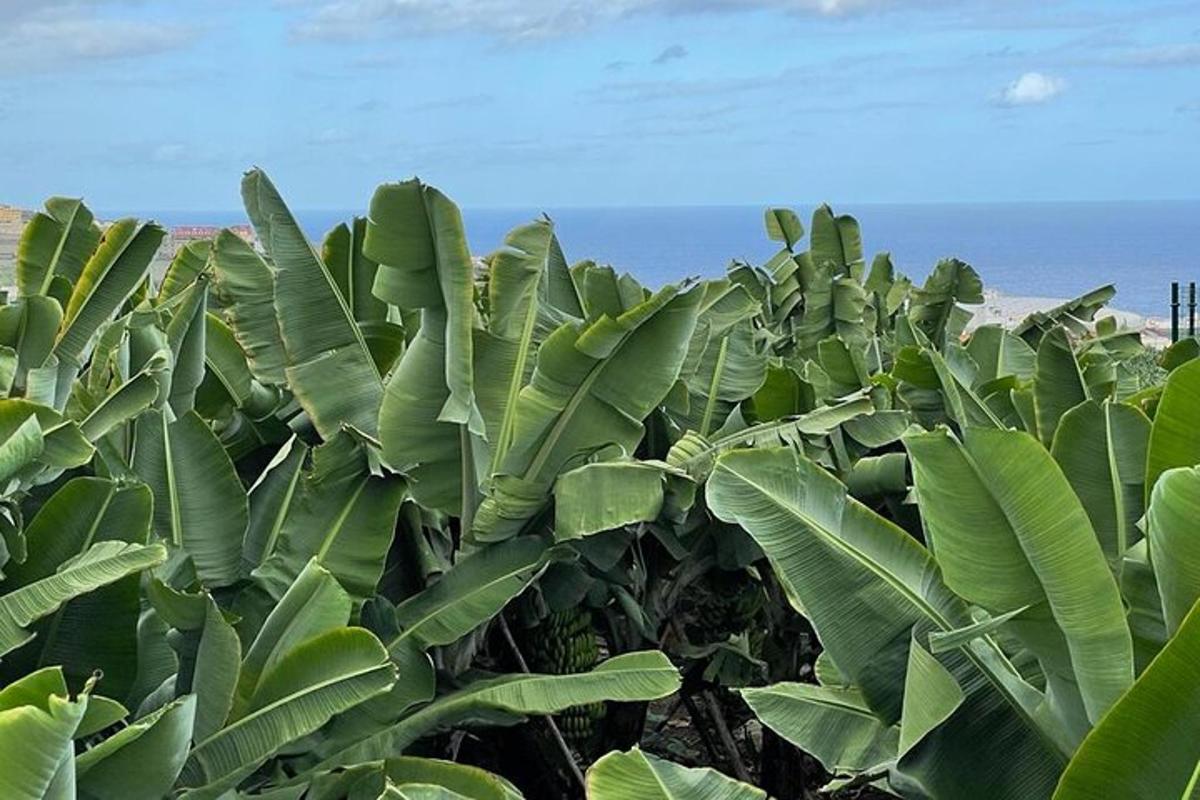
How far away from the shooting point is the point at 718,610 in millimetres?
4270

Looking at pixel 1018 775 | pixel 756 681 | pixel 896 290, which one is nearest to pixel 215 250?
pixel 756 681

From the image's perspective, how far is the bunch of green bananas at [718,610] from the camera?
4.22m

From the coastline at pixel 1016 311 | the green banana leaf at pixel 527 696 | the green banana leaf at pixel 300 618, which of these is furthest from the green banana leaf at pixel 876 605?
the coastline at pixel 1016 311

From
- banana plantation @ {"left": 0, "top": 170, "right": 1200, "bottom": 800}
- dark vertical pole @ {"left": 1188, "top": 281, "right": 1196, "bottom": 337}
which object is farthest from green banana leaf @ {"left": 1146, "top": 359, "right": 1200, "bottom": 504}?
dark vertical pole @ {"left": 1188, "top": 281, "right": 1196, "bottom": 337}

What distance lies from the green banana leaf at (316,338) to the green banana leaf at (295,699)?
968 mm

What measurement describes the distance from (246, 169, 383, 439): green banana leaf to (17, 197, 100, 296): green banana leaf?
1126mm

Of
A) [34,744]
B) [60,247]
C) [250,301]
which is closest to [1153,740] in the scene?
[34,744]

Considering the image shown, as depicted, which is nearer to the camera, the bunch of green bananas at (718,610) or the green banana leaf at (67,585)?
the green banana leaf at (67,585)

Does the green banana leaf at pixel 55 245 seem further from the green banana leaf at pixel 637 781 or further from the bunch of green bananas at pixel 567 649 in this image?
the green banana leaf at pixel 637 781

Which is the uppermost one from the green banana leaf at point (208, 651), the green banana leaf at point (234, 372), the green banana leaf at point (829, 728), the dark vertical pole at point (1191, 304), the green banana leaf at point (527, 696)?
the green banana leaf at point (234, 372)

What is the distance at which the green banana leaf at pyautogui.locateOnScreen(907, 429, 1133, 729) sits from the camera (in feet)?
6.56

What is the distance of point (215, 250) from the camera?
363 cm

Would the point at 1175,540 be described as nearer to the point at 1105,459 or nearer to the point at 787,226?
the point at 1105,459

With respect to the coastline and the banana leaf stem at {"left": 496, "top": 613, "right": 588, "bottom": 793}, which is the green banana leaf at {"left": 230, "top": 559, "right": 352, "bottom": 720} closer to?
the banana leaf stem at {"left": 496, "top": 613, "right": 588, "bottom": 793}
